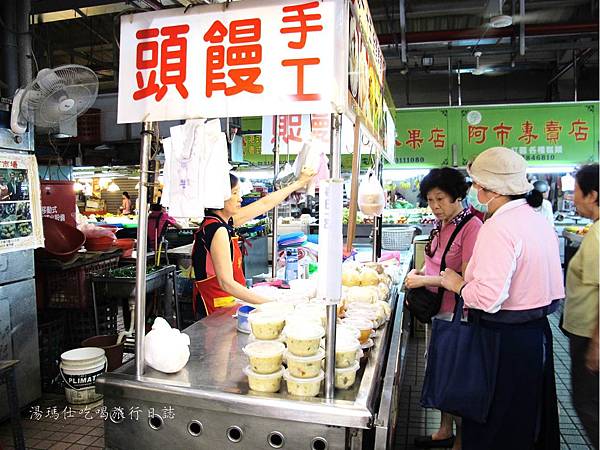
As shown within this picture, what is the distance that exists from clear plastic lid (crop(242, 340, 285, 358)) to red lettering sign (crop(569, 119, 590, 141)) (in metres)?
9.89

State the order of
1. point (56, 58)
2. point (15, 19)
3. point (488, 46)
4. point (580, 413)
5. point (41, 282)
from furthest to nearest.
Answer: point (56, 58) < point (488, 46) < point (41, 282) < point (15, 19) < point (580, 413)

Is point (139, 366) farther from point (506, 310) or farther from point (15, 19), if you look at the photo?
point (15, 19)

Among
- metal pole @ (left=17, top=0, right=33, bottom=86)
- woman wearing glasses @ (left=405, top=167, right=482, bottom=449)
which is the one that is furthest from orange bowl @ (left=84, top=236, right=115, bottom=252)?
woman wearing glasses @ (left=405, top=167, right=482, bottom=449)

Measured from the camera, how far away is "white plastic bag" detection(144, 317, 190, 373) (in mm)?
2186

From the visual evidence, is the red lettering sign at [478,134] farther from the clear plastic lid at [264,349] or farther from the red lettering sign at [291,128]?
the clear plastic lid at [264,349]

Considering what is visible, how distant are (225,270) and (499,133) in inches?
345

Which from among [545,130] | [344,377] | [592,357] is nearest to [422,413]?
[592,357]

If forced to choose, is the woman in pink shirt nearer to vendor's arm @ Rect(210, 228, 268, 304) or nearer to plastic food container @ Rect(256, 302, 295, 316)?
plastic food container @ Rect(256, 302, 295, 316)

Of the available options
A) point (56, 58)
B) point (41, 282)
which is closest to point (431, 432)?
point (41, 282)

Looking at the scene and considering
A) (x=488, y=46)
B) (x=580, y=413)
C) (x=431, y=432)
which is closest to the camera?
(x=580, y=413)

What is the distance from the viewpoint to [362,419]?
182 centimetres

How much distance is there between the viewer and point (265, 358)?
2.02m

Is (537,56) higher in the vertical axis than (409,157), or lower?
higher

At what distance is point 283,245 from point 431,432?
7.62 feet
